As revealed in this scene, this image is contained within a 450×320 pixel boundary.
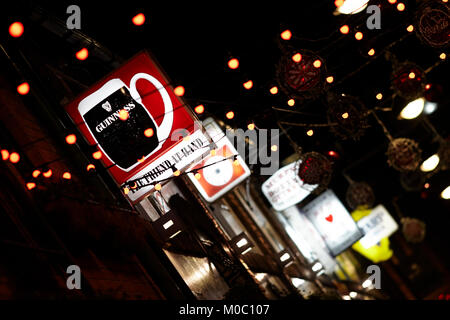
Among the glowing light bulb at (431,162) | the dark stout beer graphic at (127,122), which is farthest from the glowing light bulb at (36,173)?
the glowing light bulb at (431,162)

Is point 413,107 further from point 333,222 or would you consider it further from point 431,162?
point 333,222

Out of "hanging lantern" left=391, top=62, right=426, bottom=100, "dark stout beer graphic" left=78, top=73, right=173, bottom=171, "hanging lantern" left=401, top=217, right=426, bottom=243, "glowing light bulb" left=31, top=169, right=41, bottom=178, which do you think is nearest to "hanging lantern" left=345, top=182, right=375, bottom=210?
"hanging lantern" left=401, top=217, right=426, bottom=243

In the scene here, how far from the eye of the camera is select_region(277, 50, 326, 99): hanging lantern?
31.8 ft

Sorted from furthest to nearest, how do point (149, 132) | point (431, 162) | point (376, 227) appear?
1. point (376, 227)
2. point (431, 162)
3. point (149, 132)

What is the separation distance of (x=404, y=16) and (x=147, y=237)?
810 centimetres

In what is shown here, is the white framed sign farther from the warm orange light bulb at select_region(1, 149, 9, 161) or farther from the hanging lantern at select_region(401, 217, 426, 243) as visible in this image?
the warm orange light bulb at select_region(1, 149, 9, 161)

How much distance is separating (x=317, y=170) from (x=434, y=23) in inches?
202

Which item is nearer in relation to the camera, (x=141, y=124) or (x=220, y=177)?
(x=141, y=124)

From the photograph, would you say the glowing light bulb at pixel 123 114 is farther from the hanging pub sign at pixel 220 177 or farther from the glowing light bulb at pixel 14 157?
the hanging pub sign at pixel 220 177

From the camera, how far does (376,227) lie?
24391 mm

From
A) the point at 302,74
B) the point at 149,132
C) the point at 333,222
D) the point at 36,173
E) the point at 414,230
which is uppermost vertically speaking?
the point at 36,173

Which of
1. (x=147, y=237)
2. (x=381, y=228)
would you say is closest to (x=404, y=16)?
(x=147, y=237)

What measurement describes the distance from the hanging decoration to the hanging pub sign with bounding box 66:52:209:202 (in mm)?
5165

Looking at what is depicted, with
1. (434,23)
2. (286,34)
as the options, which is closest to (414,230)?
(434,23)
